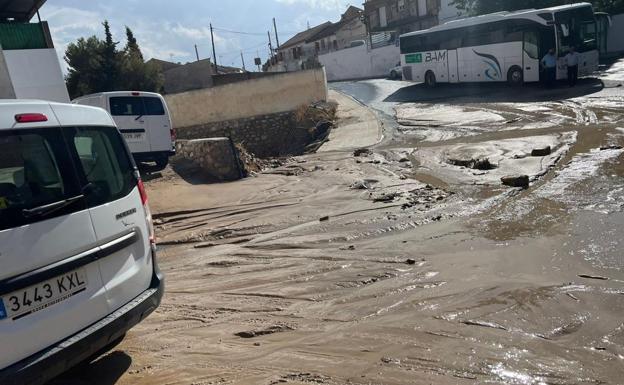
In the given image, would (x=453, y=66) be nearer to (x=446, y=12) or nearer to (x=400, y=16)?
(x=446, y=12)

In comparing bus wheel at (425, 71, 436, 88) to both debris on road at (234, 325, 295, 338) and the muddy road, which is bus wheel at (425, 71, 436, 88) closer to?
the muddy road

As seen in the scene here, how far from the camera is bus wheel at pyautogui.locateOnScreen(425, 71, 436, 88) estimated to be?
95.3 feet

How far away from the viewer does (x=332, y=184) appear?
34.0ft

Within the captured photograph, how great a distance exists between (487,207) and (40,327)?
6.40 m

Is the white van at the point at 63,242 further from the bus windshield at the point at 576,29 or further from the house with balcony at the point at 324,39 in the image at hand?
the house with balcony at the point at 324,39

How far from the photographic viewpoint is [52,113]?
326cm

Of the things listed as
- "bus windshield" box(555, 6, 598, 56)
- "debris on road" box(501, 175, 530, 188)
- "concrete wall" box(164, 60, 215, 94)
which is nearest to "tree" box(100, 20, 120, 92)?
"concrete wall" box(164, 60, 215, 94)

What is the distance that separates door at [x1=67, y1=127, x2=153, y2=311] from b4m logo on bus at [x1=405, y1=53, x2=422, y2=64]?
1086 inches

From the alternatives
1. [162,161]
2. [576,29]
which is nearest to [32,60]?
[162,161]

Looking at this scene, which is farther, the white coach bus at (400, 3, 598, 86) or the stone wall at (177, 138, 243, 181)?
the white coach bus at (400, 3, 598, 86)

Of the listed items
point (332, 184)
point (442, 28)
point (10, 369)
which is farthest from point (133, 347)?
point (442, 28)

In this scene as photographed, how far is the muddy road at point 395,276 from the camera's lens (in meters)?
3.49

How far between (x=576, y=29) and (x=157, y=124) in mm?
17966

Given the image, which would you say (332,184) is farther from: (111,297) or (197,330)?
(111,297)
